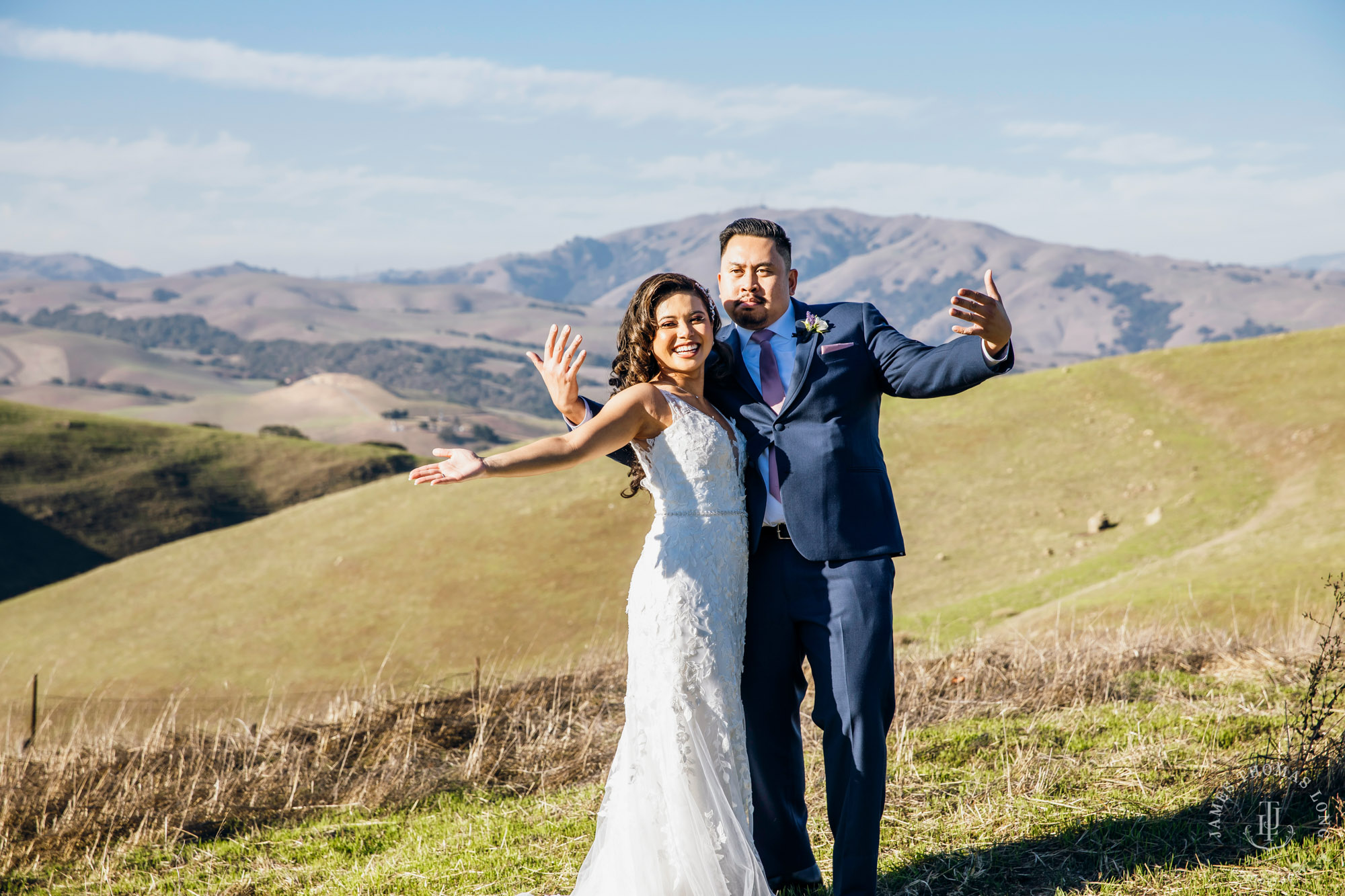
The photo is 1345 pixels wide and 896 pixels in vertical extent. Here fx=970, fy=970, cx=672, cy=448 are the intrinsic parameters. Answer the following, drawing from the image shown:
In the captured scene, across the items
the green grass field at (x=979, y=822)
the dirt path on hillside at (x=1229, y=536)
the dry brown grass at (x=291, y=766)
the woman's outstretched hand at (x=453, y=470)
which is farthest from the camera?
the dirt path on hillside at (x=1229, y=536)

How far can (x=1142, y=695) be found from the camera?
606 centimetres

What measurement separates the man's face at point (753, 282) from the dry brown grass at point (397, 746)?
306 centimetres

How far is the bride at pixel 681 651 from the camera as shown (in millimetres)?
3291

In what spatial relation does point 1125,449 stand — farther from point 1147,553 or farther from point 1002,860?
point 1002,860

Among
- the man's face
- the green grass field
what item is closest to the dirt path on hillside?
the green grass field

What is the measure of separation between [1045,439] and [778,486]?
18454 mm

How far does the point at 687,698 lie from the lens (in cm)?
334

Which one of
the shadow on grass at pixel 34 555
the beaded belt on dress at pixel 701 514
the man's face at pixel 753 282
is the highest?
the man's face at pixel 753 282

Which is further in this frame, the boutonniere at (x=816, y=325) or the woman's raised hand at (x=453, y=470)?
the boutonniere at (x=816, y=325)

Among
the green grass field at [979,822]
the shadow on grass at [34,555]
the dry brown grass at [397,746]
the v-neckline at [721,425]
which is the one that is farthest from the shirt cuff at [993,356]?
the shadow on grass at [34,555]

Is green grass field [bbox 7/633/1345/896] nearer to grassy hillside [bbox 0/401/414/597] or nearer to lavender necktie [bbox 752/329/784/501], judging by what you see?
lavender necktie [bbox 752/329/784/501]

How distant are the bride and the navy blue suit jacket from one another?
151 mm

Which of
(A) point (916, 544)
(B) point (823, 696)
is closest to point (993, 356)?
(B) point (823, 696)

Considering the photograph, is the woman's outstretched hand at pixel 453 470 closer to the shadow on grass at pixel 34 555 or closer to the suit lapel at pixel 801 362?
the suit lapel at pixel 801 362
